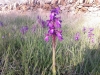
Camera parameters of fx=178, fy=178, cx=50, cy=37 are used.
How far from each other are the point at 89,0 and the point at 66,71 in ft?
29.5

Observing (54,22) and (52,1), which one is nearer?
(54,22)

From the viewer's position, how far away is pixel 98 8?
390 inches

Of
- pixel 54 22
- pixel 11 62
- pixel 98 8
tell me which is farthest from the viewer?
pixel 98 8

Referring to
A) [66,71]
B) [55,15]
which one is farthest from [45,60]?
[55,15]

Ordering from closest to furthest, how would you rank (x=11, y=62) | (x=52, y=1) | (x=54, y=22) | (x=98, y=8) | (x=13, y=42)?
(x=54, y=22), (x=11, y=62), (x=13, y=42), (x=98, y=8), (x=52, y=1)

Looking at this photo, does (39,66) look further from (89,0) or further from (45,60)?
(89,0)

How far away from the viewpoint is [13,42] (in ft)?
8.78

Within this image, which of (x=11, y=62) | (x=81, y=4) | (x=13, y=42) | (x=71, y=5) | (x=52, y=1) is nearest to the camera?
(x=11, y=62)

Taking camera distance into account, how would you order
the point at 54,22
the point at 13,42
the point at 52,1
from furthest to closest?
the point at 52,1 < the point at 13,42 < the point at 54,22

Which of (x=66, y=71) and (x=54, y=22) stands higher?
(x=54, y=22)

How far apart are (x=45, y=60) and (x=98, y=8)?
858 centimetres

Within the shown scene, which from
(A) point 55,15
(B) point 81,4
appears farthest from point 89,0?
(A) point 55,15

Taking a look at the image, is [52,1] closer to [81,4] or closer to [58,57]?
[81,4]

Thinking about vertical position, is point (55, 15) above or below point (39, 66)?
above
